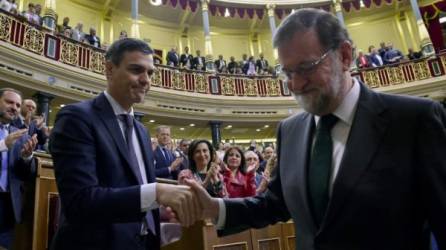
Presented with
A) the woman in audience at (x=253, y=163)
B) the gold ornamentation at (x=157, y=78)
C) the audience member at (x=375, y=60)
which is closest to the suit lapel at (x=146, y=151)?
the woman in audience at (x=253, y=163)

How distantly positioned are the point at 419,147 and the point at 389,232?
25 centimetres

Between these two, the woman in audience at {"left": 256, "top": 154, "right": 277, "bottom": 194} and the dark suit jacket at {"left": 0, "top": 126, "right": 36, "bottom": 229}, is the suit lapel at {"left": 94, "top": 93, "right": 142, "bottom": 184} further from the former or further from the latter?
the woman in audience at {"left": 256, "top": 154, "right": 277, "bottom": 194}

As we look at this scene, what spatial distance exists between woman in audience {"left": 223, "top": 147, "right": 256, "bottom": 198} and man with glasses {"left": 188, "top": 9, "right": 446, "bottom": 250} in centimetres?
235

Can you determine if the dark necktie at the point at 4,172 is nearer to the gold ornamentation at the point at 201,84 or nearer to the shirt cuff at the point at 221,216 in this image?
the shirt cuff at the point at 221,216

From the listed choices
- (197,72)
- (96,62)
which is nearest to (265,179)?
(96,62)

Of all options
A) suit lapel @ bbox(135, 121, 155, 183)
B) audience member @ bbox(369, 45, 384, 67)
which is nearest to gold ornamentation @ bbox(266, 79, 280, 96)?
audience member @ bbox(369, 45, 384, 67)

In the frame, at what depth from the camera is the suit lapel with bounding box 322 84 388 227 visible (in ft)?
3.37

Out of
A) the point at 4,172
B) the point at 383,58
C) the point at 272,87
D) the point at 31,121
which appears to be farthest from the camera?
the point at 383,58

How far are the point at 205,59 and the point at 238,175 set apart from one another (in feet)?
28.9

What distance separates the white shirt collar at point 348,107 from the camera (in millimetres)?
1186

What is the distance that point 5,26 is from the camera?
287 inches

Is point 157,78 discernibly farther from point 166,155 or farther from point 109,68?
point 109,68

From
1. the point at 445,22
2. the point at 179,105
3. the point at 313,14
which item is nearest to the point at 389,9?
the point at 445,22

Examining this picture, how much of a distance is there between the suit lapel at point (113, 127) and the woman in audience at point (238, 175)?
90.5 inches
